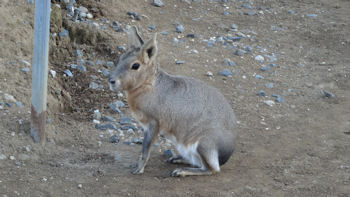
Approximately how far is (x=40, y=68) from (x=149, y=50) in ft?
4.15

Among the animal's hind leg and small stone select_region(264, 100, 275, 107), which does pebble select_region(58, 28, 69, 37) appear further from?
the animal's hind leg

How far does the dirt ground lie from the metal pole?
0.21m

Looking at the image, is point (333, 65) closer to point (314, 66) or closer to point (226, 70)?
point (314, 66)

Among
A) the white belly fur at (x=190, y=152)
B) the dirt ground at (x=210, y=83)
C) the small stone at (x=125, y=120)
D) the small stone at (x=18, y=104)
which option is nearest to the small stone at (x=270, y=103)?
the dirt ground at (x=210, y=83)

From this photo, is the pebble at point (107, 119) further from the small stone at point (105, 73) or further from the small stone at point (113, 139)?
the small stone at point (105, 73)

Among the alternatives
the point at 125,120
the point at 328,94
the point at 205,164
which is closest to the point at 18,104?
the point at 125,120

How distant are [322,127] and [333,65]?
273 cm

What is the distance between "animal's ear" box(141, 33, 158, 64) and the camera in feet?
18.7

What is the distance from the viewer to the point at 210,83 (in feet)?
27.9

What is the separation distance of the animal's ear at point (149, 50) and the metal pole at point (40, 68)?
3.64 ft

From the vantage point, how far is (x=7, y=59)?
7.12 metres

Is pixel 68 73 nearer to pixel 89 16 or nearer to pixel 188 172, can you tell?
pixel 89 16

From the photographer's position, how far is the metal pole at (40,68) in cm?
564

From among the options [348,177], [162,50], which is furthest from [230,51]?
[348,177]
